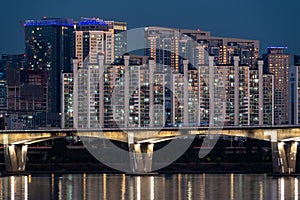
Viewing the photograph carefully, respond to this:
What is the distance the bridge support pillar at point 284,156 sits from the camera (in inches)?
4646

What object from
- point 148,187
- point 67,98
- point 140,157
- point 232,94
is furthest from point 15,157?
point 67,98

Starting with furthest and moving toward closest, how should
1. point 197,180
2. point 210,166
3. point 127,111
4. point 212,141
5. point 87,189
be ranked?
point 127,111 < point 212,141 < point 210,166 < point 197,180 < point 87,189

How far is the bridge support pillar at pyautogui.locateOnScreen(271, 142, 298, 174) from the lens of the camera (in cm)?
11800

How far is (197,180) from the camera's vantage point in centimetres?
11412

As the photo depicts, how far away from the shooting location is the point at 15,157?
123625 mm

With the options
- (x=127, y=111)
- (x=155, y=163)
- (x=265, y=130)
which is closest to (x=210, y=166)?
(x=155, y=163)

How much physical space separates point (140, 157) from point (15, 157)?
441 inches

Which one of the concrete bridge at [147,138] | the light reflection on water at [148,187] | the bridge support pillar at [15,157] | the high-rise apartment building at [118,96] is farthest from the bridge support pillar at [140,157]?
the high-rise apartment building at [118,96]

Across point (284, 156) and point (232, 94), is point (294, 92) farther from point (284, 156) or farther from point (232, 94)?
point (284, 156)

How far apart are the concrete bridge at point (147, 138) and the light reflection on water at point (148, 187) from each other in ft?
7.98

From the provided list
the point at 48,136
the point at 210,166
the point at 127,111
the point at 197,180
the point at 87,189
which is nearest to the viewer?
the point at 87,189

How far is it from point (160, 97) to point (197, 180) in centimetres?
6430

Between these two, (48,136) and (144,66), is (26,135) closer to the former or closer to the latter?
(48,136)

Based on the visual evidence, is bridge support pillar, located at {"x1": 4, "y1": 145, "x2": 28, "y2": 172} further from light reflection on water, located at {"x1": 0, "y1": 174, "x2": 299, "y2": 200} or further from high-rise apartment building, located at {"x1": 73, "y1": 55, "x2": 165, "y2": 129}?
high-rise apartment building, located at {"x1": 73, "y1": 55, "x2": 165, "y2": 129}
